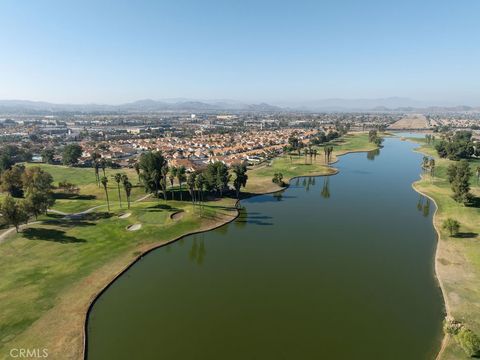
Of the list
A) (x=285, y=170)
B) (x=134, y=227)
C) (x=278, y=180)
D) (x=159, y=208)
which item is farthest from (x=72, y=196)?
(x=285, y=170)

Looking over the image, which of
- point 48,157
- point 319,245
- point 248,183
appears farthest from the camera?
point 48,157

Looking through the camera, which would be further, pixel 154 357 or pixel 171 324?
pixel 171 324

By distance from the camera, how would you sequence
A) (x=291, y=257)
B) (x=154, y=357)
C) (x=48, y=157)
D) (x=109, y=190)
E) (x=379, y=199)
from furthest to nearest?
(x=48, y=157) < (x=109, y=190) < (x=379, y=199) < (x=291, y=257) < (x=154, y=357)

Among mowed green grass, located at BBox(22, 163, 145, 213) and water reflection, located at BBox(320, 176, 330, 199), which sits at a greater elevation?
mowed green grass, located at BBox(22, 163, 145, 213)

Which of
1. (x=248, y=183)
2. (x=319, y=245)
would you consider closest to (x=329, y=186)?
(x=248, y=183)

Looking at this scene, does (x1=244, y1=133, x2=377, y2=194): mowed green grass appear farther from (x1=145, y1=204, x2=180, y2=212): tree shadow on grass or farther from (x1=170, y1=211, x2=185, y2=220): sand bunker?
(x1=170, y1=211, x2=185, y2=220): sand bunker

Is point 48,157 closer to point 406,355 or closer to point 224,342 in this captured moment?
point 224,342

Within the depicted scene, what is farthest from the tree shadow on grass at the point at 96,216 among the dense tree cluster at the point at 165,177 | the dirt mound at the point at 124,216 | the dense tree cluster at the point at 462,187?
the dense tree cluster at the point at 462,187

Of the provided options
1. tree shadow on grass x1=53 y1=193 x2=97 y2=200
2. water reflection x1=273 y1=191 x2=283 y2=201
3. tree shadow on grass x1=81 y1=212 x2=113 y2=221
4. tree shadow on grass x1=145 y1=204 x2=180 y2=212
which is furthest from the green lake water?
tree shadow on grass x1=53 y1=193 x2=97 y2=200
